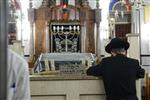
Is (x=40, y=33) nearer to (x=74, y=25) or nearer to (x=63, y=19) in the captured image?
(x=63, y=19)

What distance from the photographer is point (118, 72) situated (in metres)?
3.67

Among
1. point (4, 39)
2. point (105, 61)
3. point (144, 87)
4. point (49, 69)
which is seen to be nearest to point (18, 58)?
point (4, 39)

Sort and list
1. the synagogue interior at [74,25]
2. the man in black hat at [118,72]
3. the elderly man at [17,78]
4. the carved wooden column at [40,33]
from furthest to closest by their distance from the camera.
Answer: the carved wooden column at [40,33], the synagogue interior at [74,25], the man in black hat at [118,72], the elderly man at [17,78]

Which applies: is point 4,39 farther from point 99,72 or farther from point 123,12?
point 123,12

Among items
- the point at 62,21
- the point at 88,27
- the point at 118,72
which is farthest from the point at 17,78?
the point at 62,21

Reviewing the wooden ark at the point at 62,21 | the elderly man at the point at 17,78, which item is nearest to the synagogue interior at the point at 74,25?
the wooden ark at the point at 62,21

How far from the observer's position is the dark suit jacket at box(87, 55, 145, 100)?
3.65 meters

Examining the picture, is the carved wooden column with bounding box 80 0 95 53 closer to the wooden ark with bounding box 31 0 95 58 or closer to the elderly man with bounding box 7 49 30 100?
the wooden ark with bounding box 31 0 95 58

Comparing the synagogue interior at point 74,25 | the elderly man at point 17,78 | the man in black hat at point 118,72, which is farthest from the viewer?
the synagogue interior at point 74,25

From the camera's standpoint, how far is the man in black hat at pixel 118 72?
3650 mm

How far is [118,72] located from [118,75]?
31 mm

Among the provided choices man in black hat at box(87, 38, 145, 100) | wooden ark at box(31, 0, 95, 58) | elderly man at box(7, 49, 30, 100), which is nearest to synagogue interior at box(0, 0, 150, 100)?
wooden ark at box(31, 0, 95, 58)

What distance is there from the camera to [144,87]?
8.01 meters

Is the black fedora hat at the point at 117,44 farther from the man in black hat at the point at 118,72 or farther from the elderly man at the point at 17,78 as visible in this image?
the elderly man at the point at 17,78
